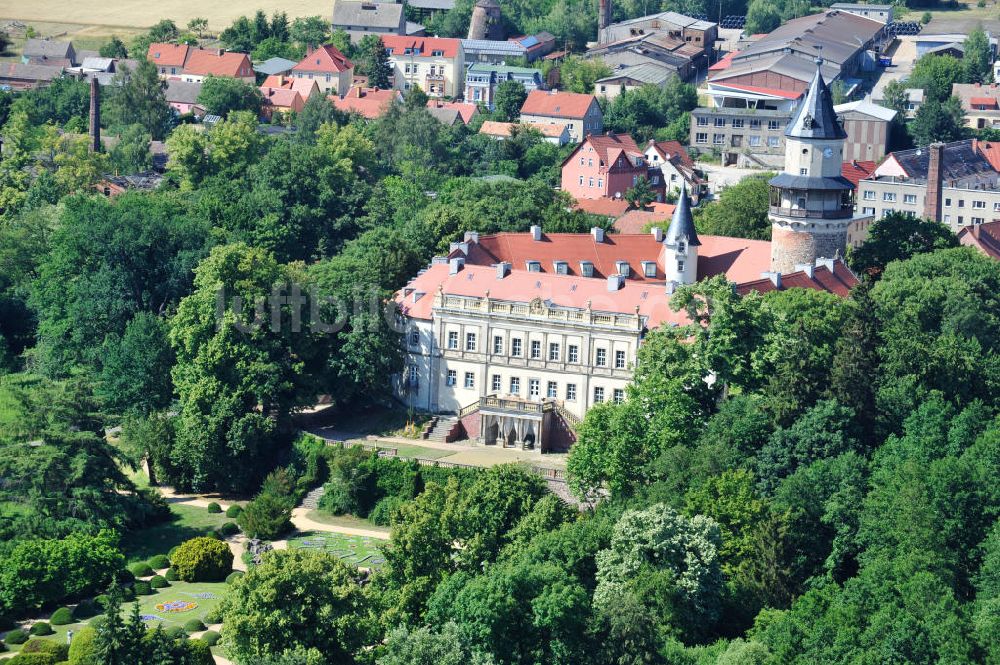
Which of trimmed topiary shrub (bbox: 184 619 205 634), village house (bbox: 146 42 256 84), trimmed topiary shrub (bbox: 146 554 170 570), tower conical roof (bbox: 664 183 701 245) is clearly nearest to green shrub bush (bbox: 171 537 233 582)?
trimmed topiary shrub (bbox: 146 554 170 570)

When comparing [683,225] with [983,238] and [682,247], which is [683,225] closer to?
[682,247]

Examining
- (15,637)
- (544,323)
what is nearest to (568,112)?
(544,323)

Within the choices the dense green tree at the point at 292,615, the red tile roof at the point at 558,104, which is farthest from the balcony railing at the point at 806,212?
the red tile roof at the point at 558,104

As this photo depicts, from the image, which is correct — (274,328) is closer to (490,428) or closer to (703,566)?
(490,428)

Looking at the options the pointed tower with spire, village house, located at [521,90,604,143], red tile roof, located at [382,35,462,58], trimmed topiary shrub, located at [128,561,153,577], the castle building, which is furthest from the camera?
red tile roof, located at [382,35,462,58]

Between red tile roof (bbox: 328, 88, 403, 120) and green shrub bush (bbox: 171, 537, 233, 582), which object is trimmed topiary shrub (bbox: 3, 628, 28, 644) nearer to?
green shrub bush (bbox: 171, 537, 233, 582)
